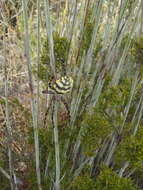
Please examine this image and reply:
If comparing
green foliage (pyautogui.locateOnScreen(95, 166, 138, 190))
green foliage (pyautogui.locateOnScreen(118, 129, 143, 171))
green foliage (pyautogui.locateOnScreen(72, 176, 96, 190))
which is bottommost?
green foliage (pyautogui.locateOnScreen(72, 176, 96, 190))

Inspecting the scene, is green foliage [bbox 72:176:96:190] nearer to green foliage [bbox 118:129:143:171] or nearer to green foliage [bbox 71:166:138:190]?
green foliage [bbox 71:166:138:190]

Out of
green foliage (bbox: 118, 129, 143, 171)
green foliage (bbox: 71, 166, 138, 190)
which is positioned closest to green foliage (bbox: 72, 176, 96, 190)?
green foliage (bbox: 71, 166, 138, 190)

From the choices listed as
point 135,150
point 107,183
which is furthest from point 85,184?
point 135,150

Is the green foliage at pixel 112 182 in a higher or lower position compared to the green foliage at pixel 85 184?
higher

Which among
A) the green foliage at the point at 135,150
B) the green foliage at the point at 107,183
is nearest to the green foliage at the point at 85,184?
the green foliage at the point at 107,183

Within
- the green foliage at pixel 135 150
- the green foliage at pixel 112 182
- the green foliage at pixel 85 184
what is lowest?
the green foliage at pixel 85 184

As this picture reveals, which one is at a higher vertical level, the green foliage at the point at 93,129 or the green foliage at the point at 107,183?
the green foliage at the point at 93,129

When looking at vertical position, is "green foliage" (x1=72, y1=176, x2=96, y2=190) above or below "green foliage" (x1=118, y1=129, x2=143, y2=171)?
below

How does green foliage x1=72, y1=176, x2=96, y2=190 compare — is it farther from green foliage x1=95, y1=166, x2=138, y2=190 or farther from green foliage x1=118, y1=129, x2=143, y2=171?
green foliage x1=118, y1=129, x2=143, y2=171

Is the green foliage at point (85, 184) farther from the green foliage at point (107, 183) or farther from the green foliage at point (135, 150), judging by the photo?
the green foliage at point (135, 150)

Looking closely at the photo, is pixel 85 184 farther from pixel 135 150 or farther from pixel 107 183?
pixel 135 150

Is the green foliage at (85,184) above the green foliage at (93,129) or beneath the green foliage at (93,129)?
beneath

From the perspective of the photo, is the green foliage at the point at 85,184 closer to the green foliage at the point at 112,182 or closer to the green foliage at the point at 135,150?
the green foliage at the point at 112,182

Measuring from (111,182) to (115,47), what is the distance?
1.39 ft
